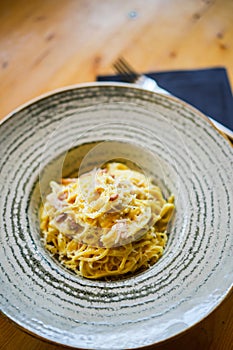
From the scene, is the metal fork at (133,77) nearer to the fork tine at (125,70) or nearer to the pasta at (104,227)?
the fork tine at (125,70)

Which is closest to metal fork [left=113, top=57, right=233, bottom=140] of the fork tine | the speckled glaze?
the fork tine

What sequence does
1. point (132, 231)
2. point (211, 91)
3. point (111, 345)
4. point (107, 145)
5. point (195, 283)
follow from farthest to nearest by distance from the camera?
point (211, 91)
point (107, 145)
point (132, 231)
point (195, 283)
point (111, 345)

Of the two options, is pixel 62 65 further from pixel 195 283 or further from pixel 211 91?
pixel 195 283

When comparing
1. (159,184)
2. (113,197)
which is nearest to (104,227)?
(113,197)

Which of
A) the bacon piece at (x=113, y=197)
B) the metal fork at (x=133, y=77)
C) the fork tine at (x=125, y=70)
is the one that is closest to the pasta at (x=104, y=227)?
the bacon piece at (x=113, y=197)

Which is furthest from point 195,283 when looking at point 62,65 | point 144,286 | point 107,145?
point 62,65

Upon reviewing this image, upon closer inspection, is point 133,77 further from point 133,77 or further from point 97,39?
point 97,39
